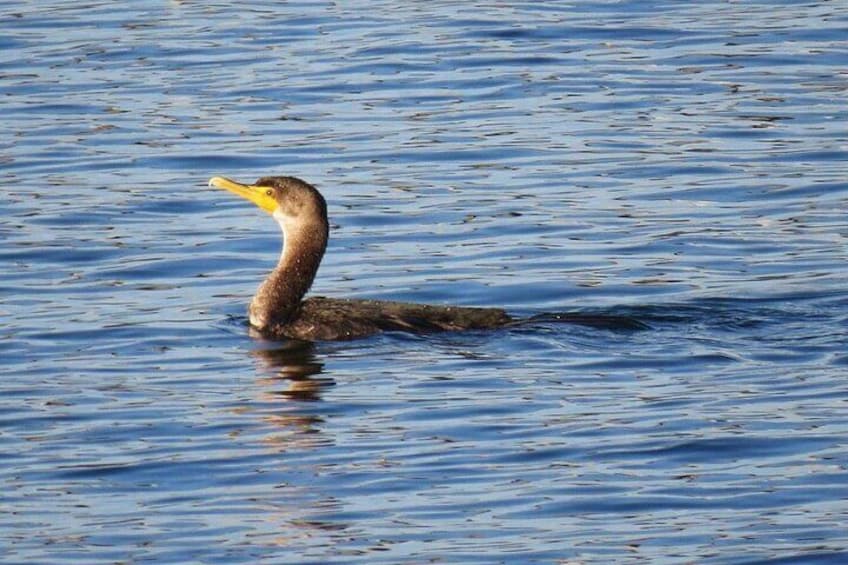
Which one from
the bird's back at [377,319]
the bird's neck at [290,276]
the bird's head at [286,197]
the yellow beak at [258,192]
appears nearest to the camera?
the bird's back at [377,319]

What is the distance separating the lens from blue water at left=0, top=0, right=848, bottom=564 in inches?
373

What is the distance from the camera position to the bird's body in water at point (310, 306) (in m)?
13.0

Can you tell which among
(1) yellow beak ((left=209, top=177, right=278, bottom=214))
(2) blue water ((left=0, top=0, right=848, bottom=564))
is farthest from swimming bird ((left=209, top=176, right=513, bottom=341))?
(2) blue water ((left=0, top=0, right=848, bottom=564))

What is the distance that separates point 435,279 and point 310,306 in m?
1.52

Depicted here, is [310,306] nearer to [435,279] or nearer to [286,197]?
[286,197]

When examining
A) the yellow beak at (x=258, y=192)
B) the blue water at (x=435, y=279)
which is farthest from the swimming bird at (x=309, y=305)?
the blue water at (x=435, y=279)

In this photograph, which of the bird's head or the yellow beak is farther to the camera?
the yellow beak

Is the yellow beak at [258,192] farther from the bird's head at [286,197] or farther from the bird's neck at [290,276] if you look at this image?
the bird's neck at [290,276]

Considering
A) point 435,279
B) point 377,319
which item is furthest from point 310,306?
point 435,279

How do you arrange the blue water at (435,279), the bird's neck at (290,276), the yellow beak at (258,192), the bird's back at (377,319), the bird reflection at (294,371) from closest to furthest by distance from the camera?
1. the blue water at (435,279)
2. the bird reflection at (294,371)
3. the bird's back at (377,319)
4. the bird's neck at (290,276)
5. the yellow beak at (258,192)

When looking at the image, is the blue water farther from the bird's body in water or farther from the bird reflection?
the bird's body in water

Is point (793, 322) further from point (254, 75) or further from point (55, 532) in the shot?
point (254, 75)

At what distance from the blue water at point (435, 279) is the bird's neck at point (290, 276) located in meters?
0.26

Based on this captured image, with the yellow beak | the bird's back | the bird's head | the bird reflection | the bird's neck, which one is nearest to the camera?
the bird reflection
